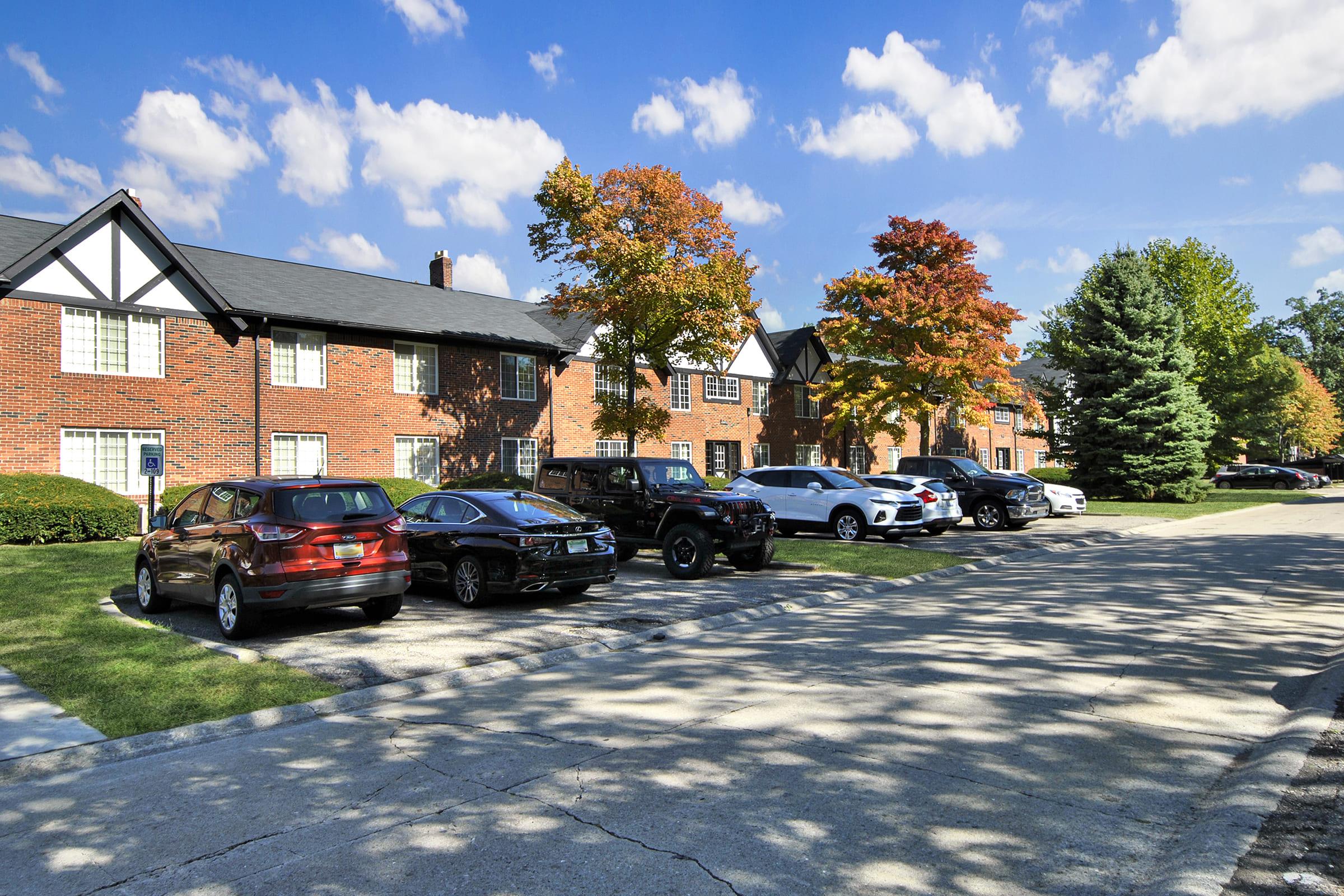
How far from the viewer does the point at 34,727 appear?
610 cm

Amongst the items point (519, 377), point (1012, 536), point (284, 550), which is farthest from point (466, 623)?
point (519, 377)

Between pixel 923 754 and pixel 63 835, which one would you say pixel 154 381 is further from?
pixel 923 754

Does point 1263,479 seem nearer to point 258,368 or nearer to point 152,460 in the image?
point 258,368

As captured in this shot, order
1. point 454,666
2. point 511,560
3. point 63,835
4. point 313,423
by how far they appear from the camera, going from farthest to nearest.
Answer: point 313,423, point 511,560, point 454,666, point 63,835

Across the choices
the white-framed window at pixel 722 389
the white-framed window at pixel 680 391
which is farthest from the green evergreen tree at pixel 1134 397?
the white-framed window at pixel 680 391

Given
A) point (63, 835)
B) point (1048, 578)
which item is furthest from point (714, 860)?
point (1048, 578)

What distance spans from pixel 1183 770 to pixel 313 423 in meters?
22.5

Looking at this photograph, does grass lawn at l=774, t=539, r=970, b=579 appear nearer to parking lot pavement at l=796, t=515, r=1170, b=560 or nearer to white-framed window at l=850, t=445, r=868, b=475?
parking lot pavement at l=796, t=515, r=1170, b=560

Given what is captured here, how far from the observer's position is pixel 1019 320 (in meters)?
32.0

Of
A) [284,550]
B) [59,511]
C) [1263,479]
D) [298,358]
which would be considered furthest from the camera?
[1263,479]

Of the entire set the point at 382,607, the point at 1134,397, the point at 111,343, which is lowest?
the point at 382,607

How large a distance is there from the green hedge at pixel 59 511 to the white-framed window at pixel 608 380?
12034 mm

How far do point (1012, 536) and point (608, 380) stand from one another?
40.2ft

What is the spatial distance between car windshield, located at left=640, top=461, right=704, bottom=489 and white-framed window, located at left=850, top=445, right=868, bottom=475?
2799 cm
